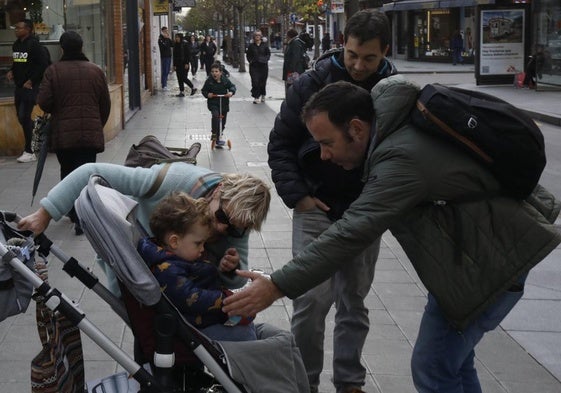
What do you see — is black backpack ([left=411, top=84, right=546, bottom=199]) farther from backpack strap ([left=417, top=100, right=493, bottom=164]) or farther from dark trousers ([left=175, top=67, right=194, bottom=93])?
dark trousers ([left=175, top=67, right=194, bottom=93])

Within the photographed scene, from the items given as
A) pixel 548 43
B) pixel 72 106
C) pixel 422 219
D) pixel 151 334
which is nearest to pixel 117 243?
pixel 151 334

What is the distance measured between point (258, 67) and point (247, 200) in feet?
66.3

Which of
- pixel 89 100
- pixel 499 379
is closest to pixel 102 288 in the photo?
pixel 499 379

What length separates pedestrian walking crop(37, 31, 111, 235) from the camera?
8.55 meters

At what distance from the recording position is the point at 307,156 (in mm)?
4352

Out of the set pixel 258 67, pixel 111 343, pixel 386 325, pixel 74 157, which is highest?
pixel 258 67

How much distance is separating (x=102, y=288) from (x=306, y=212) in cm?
126

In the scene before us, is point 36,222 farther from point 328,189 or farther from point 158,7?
point 158,7

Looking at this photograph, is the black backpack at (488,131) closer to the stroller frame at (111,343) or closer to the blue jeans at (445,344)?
the blue jeans at (445,344)

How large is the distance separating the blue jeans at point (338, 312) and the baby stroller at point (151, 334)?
838 millimetres

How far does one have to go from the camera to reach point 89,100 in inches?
342

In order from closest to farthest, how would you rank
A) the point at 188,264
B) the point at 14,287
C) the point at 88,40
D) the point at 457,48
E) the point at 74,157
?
the point at 14,287 → the point at 188,264 → the point at 74,157 → the point at 88,40 → the point at 457,48

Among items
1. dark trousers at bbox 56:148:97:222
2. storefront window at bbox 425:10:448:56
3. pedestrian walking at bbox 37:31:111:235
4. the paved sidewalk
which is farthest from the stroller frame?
storefront window at bbox 425:10:448:56

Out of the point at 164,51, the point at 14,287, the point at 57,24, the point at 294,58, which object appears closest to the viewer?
the point at 14,287
